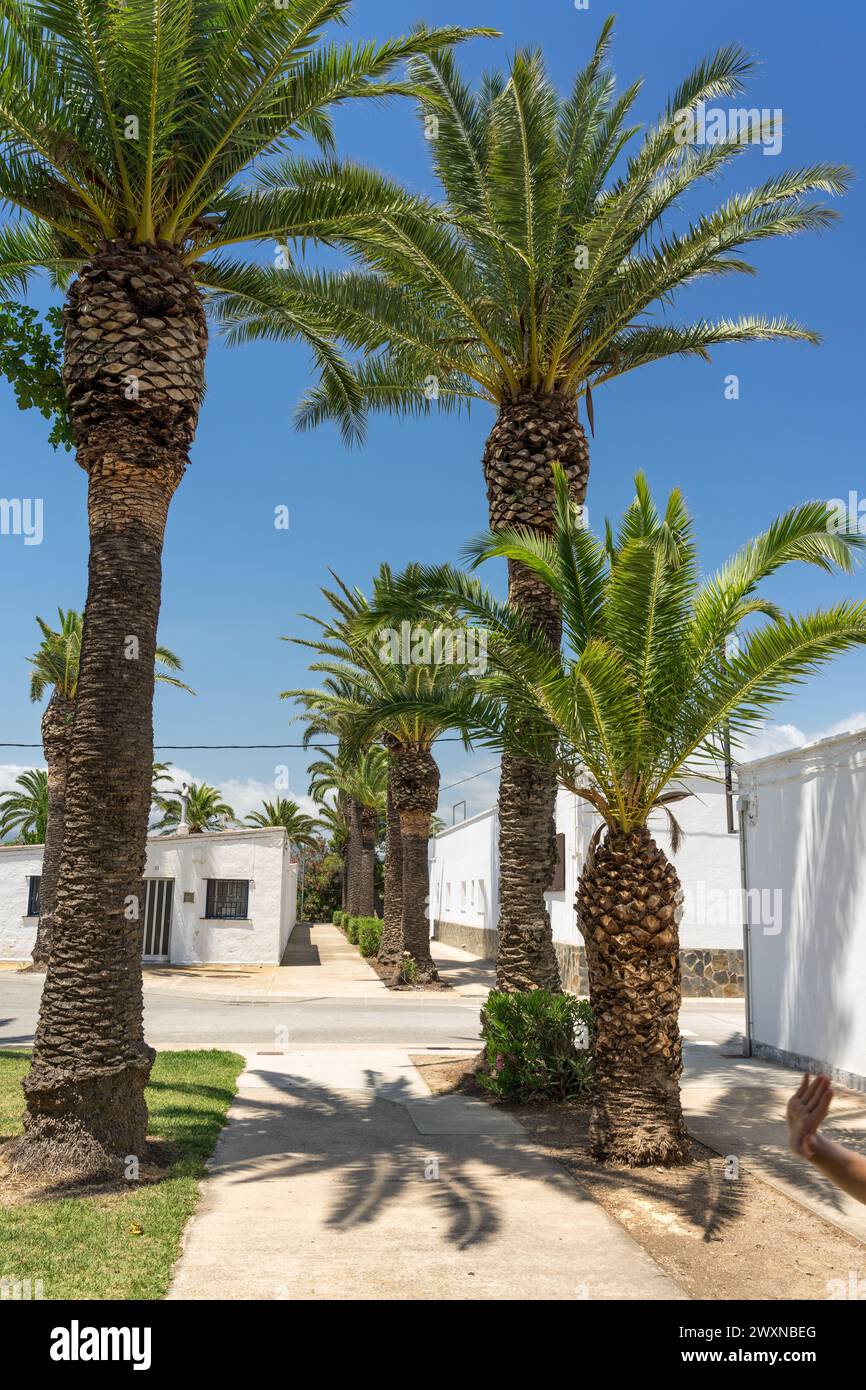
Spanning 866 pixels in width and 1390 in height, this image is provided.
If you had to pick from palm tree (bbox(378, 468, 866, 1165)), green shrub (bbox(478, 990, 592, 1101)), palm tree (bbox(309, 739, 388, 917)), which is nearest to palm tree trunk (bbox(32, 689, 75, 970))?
palm tree (bbox(309, 739, 388, 917))

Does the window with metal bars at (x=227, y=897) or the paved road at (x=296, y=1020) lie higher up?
the window with metal bars at (x=227, y=897)

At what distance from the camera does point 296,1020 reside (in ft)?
58.2

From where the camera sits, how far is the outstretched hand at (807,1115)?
279cm

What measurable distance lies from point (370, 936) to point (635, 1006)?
959 inches

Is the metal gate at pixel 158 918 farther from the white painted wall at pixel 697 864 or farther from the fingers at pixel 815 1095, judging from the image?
the fingers at pixel 815 1095

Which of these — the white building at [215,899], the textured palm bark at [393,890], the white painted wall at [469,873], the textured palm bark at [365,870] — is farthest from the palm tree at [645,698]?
the textured palm bark at [365,870]

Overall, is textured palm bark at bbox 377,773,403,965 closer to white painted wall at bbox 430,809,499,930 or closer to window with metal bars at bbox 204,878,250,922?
window with metal bars at bbox 204,878,250,922

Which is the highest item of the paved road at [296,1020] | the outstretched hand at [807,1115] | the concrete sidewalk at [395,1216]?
the outstretched hand at [807,1115]

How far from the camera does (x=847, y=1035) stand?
456 inches

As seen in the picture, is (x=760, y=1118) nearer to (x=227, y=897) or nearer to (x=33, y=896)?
(x=227, y=897)

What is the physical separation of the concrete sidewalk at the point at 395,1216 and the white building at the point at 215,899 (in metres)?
18.5

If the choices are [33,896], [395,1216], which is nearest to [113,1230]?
[395,1216]

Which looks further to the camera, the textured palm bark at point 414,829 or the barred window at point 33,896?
the barred window at point 33,896
